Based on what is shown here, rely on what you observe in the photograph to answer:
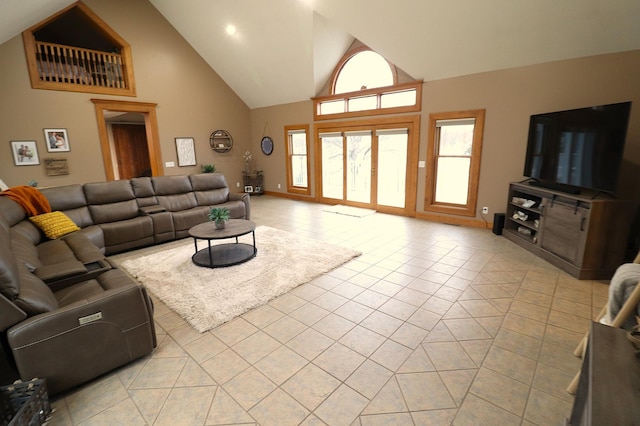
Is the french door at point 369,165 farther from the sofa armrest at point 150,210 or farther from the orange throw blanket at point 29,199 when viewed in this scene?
the orange throw blanket at point 29,199

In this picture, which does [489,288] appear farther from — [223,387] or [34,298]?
[34,298]

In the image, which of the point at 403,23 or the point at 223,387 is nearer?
the point at 223,387

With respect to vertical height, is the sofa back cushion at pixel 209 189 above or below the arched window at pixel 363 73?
below

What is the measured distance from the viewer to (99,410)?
5.64ft

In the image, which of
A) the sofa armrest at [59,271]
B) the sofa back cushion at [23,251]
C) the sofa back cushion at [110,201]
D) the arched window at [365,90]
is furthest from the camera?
the arched window at [365,90]

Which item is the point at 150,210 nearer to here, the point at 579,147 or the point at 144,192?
the point at 144,192

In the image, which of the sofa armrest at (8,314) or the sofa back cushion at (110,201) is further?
the sofa back cushion at (110,201)

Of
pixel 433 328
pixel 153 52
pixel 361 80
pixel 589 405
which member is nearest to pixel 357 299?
pixel 433 328

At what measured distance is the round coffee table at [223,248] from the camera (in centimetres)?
359

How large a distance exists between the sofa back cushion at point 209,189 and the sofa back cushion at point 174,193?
0.32ft

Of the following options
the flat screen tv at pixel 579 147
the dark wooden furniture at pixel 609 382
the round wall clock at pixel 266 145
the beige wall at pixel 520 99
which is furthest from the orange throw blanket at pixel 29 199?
the flat screen tv at pixel 579 147

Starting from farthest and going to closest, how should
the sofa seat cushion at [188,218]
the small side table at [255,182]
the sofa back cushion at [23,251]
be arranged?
the small side table at [255,182] → the sofa seat cushion at [188,218] → the sofa back cushion at [23,251]

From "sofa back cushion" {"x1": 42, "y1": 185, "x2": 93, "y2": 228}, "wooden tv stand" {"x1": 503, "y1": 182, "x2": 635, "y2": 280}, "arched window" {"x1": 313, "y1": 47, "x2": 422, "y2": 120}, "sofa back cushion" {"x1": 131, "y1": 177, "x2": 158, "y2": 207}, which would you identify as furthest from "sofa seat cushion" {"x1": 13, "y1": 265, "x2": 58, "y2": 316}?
"arched window" {"x1": 313, "y1": 47, "x2": 422, "y2": 120}

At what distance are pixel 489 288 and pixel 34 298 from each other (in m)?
3.67
